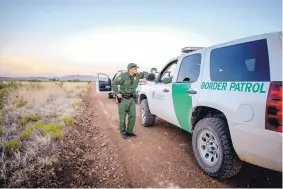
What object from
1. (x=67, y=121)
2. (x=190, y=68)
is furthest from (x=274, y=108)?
(x=67, y=121)

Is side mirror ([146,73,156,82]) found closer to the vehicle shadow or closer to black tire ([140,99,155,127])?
black tire ([140,99,155,127])

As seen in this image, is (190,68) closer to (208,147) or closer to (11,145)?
(208,147)

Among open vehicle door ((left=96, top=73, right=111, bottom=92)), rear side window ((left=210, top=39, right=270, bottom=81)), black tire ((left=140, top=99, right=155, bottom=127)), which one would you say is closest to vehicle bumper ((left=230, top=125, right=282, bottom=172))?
rear side window ((left=210, top=39, right=270, bottom=81))

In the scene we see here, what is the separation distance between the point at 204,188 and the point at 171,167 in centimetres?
76

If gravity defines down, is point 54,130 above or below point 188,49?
below

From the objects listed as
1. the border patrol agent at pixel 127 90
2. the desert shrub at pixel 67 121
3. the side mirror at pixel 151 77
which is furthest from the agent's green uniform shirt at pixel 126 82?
the desert shrub at pixel 67 121

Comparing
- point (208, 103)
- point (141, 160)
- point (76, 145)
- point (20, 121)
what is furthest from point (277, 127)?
point (20, 121)

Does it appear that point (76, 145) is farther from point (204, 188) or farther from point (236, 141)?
point (236, 141)

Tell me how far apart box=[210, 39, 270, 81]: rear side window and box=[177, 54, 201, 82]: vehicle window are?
0.41m

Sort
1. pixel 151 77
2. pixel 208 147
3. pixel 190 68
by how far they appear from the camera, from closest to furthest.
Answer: pixel 208 147
pixel 190 68
pixel 151 77

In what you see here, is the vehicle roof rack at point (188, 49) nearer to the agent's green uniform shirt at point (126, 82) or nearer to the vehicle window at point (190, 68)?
the vehicle window at point (190, 68)

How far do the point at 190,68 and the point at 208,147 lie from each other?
152 cm

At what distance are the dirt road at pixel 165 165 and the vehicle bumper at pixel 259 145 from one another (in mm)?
794

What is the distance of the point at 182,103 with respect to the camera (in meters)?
3.84
